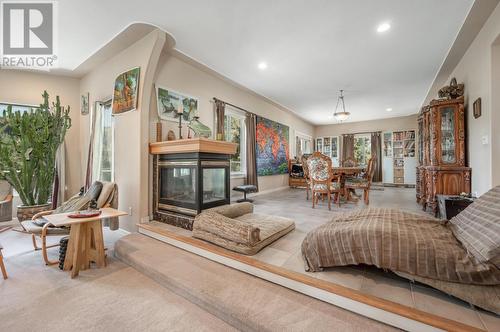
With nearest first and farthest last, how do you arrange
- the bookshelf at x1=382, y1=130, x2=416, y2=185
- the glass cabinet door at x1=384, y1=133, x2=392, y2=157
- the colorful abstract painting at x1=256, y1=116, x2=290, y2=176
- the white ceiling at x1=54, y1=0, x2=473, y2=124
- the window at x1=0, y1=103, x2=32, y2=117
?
1. the white ceiling at x1=54, y1=0, x2=473, y2=124
2. the window at x1=0, y1=103, x2=32, y2=117
3. the colorful abstract painting at x1=256, y1=116, x2=290, y2=176
4. the bookshelf at x1=382, y1=130, x2=416, y2=185
5. the glass cabinet door at x1=384, y1=133, x2=392, y2=157

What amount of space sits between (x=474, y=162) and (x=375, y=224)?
2933 millimetres

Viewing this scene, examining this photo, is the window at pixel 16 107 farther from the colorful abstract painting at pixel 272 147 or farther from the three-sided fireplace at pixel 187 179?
A: the colorful abstract painting at pixel 272 147

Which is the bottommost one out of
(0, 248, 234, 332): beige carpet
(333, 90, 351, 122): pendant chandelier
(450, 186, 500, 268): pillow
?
(0, 248, 234, 332): beige carpet

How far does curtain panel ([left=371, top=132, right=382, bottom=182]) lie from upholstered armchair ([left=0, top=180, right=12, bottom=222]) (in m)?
10.6

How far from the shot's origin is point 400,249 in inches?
56.0

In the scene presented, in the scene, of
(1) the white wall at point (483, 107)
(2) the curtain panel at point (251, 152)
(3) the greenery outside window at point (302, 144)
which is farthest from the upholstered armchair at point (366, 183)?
(3) the greenery outside window at point (302, 144)

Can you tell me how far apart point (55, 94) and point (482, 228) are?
21.6 feet

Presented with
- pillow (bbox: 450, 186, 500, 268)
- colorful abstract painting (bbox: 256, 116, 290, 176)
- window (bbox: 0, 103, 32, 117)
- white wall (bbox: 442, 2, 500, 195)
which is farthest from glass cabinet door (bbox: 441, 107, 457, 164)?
window (bbox: 0, 103, 32, 117)

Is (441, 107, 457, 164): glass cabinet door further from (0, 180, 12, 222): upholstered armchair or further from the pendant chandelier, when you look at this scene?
(0, 180, 12, 222): upholstered armchair

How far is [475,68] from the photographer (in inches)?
125

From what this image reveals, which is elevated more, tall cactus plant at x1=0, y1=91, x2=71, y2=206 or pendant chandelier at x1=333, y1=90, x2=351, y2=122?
pendant chandelier at x1=333, y1=90, x2=351, y2=122

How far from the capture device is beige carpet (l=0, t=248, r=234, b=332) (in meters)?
1.46

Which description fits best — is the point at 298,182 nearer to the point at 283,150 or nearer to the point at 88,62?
the point at 283,150

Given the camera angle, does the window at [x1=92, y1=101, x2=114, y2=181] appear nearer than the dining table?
Yes
